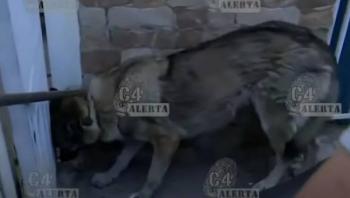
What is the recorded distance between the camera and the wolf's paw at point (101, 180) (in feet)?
3.17

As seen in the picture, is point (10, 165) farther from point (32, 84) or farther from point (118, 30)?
point (118, 30)

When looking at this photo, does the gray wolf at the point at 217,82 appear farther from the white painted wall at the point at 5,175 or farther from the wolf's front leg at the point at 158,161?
the white painted wall at the point at 5,175

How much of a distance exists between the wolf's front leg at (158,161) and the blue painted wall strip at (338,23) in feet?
0.98

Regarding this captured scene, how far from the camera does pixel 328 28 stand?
89 centimetres

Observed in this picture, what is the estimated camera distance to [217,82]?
2.94ft

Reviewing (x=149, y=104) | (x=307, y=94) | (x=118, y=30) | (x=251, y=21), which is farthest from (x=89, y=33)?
(x=307, y=94)

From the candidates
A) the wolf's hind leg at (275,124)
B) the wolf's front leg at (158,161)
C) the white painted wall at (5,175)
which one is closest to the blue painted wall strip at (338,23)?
the wolf's hind leg at (275,124)

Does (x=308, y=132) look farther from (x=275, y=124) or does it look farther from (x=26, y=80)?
(x=26, y=80)

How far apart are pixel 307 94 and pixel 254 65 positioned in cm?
11

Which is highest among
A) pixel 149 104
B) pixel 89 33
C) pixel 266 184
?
pixel 89 33

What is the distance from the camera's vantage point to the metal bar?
0.82m

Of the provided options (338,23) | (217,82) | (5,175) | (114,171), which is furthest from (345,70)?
(5,175)

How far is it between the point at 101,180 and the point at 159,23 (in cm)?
30

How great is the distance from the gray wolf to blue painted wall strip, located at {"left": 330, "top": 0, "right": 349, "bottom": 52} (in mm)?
19
